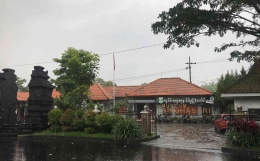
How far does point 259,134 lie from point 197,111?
2031cm

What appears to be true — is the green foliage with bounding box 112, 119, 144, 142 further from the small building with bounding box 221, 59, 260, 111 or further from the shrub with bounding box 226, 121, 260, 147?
the small building with bounding box 221, 59, 260, 111

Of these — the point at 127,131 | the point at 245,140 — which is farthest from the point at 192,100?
the point at 245,140

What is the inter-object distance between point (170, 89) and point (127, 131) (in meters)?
20.4

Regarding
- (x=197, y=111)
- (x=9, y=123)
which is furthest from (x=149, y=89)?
(x=9, y=123)

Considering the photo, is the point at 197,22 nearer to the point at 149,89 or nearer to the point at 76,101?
the point at 76,101

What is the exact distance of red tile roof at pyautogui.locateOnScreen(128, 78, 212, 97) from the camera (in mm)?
32625

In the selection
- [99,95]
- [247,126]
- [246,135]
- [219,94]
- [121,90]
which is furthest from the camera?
[121,90]

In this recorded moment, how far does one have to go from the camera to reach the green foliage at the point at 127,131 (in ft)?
46.8

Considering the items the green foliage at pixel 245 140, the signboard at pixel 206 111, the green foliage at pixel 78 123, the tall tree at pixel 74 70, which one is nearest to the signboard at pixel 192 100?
the signboard at pixel 206 111

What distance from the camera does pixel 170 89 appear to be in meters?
34.0

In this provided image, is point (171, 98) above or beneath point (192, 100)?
above

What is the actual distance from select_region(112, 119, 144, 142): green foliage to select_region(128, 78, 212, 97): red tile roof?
1862 cm

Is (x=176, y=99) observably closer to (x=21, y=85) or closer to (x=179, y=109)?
(x=179, y=109)

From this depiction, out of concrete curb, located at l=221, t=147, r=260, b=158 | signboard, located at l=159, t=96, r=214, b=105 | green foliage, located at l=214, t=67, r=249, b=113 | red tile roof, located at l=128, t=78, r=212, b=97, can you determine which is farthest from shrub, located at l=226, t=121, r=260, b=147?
red tile roof, located at l=128, t=78, r=212, b=97
